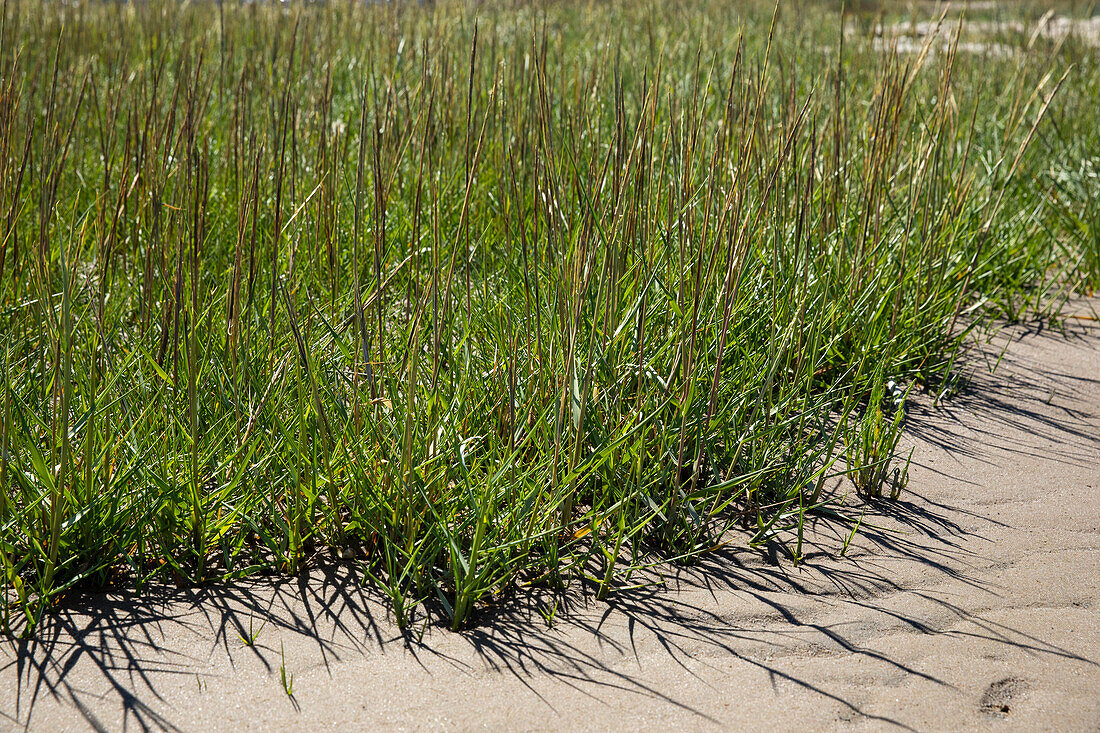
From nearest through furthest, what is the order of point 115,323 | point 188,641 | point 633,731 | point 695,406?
point 633,731
point 188,641
point 695,406
point 115,323

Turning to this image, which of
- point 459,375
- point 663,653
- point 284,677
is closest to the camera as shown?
point 284,677

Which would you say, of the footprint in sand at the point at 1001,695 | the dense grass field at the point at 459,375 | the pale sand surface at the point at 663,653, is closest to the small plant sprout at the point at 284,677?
the pale sand surface at the point at 663,653

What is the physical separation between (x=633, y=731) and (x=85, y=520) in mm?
889

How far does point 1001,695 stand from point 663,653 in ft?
1.54

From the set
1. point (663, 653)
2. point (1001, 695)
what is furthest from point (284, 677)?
point (1001, 695)

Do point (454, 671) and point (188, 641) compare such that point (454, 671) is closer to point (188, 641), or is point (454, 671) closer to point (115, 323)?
point (188, 641)

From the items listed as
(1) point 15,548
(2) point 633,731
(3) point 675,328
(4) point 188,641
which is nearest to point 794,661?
(2) point 633,731

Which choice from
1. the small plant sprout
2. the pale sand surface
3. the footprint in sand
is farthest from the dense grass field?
the footprint in sand

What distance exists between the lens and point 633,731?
115 cm

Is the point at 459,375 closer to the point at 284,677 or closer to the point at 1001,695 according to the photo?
the point at 284,677

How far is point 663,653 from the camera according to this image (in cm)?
130

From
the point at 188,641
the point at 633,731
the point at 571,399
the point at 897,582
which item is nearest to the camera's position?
the point at 633,731

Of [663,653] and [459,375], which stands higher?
[459,375]

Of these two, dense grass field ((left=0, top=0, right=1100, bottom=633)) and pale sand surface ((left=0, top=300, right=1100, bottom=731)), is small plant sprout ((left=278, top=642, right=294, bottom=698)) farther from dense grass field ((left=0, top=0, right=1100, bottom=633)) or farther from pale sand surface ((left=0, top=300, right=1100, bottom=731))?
dense grass field ((left=0, top=0, right=1100, bottom=633))
